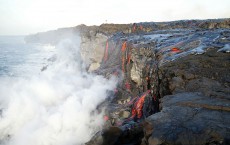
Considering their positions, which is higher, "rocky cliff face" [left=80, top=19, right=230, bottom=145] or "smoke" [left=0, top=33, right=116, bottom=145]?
"rocky cliff face" [left=80, top=19, right=230, bottom=145]

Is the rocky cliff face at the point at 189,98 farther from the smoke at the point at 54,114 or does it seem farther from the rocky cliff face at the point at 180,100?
the smoke at the point at 54,114

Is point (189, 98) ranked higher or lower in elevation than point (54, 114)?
higher

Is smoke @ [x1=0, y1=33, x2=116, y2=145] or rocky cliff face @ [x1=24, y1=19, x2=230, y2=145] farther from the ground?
rocky cliff face @ [x1=24, y1=19, x2=230, y2=145]

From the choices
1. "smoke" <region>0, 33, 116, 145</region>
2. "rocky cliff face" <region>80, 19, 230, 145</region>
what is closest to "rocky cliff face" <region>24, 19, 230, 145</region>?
"rocky cliff face" <region>80, 19, 230, 145</region>

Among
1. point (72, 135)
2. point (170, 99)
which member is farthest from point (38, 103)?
point (170, 99)

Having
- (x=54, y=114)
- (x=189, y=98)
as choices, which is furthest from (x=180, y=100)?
(x=54, y=114)

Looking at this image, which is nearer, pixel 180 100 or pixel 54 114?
pixel 180 100

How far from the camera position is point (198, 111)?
4.51 metres

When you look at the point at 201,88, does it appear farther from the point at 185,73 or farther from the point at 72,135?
the point at 72,135

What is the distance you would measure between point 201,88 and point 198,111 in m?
1.39

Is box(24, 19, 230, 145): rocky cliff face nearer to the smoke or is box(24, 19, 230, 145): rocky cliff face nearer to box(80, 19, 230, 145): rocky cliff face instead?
box(80, 19, 230, 145): rocky cliff face

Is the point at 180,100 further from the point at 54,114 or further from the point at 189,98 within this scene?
the point at 54,114

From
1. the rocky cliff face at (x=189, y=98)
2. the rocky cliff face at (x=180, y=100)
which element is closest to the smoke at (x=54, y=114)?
the rocky cliff face at (x=180, y=100)

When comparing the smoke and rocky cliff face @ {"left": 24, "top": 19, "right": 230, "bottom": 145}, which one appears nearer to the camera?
rocky cliff face @ {"left": 24, "top": 19, "right": 230, "bottom": 145}
